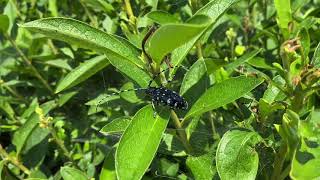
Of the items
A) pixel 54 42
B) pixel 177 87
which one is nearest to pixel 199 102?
pixel 177 87

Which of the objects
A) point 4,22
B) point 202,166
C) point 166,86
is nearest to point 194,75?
point 166,86

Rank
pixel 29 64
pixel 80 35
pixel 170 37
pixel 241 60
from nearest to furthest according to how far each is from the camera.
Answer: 1. pixel 170 37
2. pixel 80 35
3. pixel 241 60
4. pixel 29 64

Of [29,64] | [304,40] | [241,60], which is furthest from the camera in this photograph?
[29,64]

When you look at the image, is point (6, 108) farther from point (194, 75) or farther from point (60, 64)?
point (194, 75)

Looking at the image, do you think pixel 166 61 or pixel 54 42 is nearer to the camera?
pixel 166 61

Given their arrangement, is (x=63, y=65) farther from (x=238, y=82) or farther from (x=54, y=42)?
(x=238, y=82)
